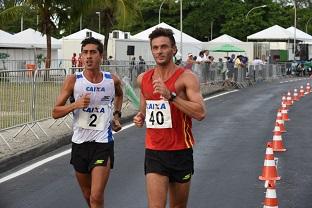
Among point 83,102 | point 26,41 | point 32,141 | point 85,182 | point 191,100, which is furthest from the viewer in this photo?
point 26,41

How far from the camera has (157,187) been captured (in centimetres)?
525

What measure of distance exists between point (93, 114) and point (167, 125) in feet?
3.91

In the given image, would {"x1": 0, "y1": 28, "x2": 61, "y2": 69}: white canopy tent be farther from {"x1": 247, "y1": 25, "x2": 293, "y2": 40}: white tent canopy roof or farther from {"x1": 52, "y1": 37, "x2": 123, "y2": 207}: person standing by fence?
{"x1": 52, "y1": 37, "x2": 123, "y2": 207}: person standing by fence

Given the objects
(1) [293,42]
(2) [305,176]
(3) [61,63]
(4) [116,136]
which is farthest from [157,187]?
(1) [293,42]

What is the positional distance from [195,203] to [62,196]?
5.42 feet

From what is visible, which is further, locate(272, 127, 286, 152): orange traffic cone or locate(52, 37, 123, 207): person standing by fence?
locate(272, 127, 286, 152): orange traffic cone

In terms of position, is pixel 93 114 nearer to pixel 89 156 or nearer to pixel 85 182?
pixel 89 156

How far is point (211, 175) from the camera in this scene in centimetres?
941

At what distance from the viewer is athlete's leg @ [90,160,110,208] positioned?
5.89 m

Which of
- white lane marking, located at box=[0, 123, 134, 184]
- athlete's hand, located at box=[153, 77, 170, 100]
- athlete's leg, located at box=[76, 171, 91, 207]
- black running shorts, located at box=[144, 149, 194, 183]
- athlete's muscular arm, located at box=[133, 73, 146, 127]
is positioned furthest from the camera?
white lane marking, located at box=[0, 123, 134, 184]

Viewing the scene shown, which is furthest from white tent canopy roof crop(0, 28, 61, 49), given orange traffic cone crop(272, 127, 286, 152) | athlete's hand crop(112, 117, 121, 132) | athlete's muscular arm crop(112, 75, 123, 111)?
athlete's hand crop(112, 117, 121, 132)

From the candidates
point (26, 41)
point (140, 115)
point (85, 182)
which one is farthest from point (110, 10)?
point (140, 115)

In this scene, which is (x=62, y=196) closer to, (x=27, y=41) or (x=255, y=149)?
(x=255, y=149)

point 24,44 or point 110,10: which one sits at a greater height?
point 110,10
